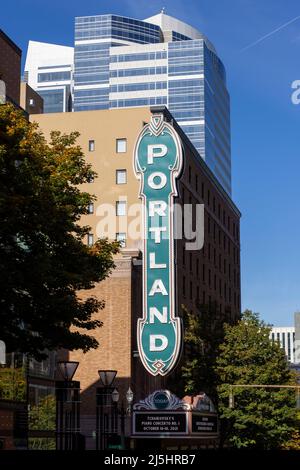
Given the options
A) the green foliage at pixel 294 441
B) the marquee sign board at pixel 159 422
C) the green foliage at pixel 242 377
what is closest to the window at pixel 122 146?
the green foliage at pixel 242 377

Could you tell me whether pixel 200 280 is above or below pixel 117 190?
below

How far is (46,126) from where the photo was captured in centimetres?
9712

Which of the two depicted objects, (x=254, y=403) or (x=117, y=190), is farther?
(x=117, y=190)

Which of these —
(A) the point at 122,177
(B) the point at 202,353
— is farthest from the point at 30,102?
(B) the point at 202,353

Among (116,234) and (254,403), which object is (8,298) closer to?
(254,403)

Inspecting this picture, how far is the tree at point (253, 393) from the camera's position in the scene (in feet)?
211

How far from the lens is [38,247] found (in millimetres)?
30031

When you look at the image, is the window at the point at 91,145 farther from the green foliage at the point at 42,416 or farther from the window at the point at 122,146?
the green foliage at the point at 42,416

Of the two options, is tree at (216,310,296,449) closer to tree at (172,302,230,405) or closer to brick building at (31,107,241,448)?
tree at (172,302,230,405)

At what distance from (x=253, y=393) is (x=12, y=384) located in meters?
28.1

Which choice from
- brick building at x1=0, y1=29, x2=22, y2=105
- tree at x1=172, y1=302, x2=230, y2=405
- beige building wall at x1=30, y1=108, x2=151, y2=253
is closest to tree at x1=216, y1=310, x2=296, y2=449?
tree at x1=172, y1=302, x2=230, y2=405

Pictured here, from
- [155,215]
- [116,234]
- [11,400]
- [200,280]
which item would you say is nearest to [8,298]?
[11,400]

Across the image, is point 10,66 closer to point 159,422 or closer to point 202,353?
point 159,422
